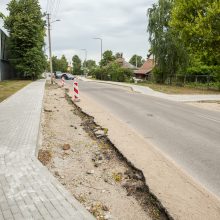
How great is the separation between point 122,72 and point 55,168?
4461 cm

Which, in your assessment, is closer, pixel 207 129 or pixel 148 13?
pixel 207 129

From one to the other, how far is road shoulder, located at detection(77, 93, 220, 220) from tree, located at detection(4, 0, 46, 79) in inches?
1620

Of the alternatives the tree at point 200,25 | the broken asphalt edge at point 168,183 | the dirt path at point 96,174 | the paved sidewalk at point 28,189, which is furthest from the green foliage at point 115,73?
the paved sidewalk at point 28,189

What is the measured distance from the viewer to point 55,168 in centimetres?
642

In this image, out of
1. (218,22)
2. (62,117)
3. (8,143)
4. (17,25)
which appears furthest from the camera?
(17,25)

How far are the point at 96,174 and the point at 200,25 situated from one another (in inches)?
809

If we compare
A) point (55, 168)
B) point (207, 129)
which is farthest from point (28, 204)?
point (207, 129)

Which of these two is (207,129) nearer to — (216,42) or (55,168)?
(55,168)

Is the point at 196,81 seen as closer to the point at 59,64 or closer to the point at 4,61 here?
the point at 4,61

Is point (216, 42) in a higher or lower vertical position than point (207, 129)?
higher

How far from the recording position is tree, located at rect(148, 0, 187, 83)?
3881cm

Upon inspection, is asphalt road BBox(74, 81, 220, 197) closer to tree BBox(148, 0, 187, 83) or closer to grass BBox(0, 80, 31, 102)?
grass BBox(0, 80, 31, 102)

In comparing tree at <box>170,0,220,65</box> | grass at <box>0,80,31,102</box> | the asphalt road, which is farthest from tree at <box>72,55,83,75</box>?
the asphalt road

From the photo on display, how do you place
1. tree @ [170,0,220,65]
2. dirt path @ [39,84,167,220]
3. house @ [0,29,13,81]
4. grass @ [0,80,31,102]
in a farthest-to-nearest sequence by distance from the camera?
1. house @ [0,29,13,81]
2. tree @ [170,0,220,65]
3. grass @ [0,80,31,102]
4. dirt path @ [39,84,167,220]
